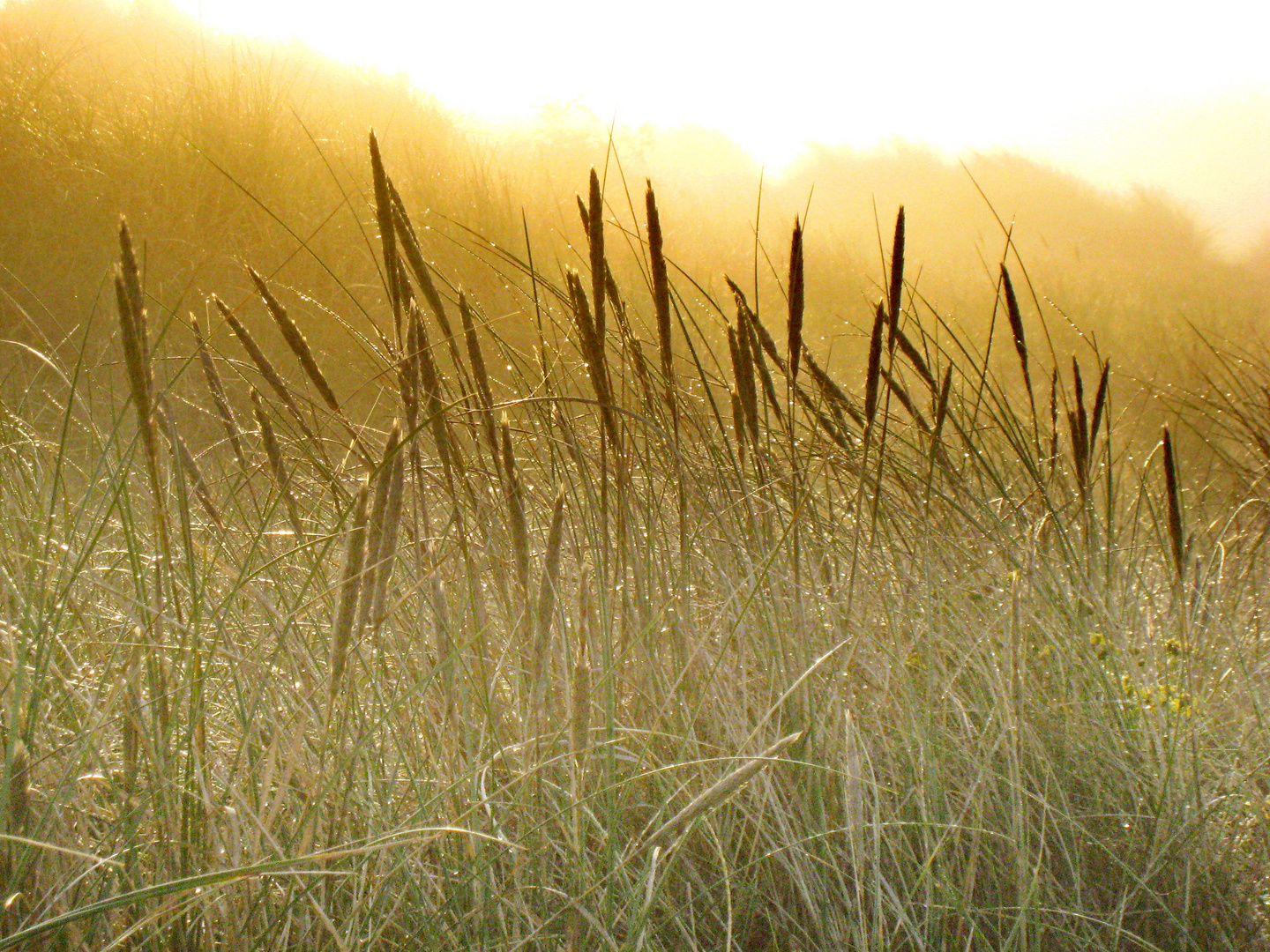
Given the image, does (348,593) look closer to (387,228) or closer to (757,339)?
(387,228)

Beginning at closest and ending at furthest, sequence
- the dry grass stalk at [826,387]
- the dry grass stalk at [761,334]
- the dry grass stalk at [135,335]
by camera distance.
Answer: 1. the dry grass stalk at [135,335]
2. the dry grass stalk at [761,334]
3. the dry grass stalk at [826,387]

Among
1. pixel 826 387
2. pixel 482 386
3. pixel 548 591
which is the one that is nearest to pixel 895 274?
pixel 826 387

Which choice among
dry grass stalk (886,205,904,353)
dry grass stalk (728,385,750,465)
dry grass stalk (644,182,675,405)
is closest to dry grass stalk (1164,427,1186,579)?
dry grass stalk (886,205,904,353)

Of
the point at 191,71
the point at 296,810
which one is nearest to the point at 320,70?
the point at 191,71

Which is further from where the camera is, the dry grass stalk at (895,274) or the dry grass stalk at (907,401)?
the dry grass stalk at (907,401)

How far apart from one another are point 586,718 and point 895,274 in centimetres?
66

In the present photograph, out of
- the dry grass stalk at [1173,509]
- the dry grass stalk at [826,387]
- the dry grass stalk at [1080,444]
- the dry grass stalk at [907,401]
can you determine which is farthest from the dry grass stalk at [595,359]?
the dry grass stalk at [1173,509]

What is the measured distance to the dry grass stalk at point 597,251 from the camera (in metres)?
0.89

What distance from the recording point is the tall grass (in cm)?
63

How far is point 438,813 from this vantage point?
0.74 m

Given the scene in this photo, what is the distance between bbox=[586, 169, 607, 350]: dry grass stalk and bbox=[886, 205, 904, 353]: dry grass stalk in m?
0.32

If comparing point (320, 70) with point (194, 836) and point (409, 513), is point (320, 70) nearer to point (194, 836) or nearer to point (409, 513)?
point (409, 513)

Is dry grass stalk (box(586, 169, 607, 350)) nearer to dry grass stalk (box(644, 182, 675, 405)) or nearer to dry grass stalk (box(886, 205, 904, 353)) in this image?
dry grass stalk (box(644, 182, 675, 405))

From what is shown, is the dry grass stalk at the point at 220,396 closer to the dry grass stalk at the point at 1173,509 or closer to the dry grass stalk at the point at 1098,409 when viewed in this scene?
the dry grass stalk at the point at 1098,409
